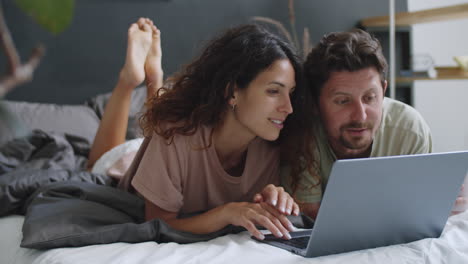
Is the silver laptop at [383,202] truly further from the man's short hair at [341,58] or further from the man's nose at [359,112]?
the man's short hair at [341,58]

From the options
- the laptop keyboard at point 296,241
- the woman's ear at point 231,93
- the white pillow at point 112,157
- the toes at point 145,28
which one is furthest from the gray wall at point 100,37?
the laptop keyboard at point 296,241

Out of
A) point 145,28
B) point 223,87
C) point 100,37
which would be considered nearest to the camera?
point 223,87

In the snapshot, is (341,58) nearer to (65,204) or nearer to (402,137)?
(402,137)

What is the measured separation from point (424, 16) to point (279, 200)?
7.60 ft

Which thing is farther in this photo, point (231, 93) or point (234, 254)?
point (231, 93)

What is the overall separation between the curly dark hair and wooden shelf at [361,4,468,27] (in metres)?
1.77

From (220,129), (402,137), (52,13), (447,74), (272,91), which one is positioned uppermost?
(52,13)

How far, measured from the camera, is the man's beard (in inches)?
61.1

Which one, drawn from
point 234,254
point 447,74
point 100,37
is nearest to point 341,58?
point 234,254

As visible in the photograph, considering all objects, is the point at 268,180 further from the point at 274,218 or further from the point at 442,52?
the point at 442,52

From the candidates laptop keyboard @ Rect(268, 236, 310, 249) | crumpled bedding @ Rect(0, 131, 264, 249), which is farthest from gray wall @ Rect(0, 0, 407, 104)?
laptop keyboard @ Rect(268, 236, 310, 249)

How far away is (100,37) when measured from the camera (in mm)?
2879

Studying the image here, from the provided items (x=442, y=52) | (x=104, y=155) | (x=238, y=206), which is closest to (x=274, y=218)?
(x=238, y=206)

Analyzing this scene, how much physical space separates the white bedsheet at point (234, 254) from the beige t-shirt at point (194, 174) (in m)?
0.25
